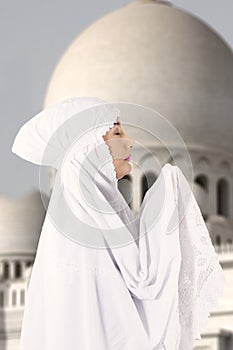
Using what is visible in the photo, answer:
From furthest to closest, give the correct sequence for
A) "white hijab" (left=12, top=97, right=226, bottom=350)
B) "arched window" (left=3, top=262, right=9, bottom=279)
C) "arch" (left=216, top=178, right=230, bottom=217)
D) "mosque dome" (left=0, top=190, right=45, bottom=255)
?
1. "mosque dome" (left=0, top=190, right=45, bottom=255)
2. "arch" (left=216, top=178, right=230, bottom=217)
3. "arched window" (left=3, top=262, right=9, bottom=279)
4. "white hijab" (left=12, top=97, right=226, bottom=350)

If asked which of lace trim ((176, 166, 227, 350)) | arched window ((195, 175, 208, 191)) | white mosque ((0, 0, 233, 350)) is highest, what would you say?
white mosque ((0, 0, 233, 350))

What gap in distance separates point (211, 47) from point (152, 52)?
5.96 ft

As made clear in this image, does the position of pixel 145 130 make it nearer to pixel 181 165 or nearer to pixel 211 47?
pixel 181 165

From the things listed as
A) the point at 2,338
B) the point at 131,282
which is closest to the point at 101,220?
the point at 131,282

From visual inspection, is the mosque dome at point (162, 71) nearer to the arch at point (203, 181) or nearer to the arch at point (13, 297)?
the arch at point (203, 181)

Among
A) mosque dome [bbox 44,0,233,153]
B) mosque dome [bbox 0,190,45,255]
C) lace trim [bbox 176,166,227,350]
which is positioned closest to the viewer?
lace trim [bbox 176,166,227,350]

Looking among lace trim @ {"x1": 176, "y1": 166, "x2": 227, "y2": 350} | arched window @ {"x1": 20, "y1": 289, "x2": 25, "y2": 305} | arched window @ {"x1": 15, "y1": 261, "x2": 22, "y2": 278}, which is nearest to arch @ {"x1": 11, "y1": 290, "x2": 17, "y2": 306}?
arched window @ {"x1": 20, "y1": 289, "x2": 25, "y2": 305}

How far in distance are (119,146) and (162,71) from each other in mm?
37782

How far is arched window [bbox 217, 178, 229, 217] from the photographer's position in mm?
42188

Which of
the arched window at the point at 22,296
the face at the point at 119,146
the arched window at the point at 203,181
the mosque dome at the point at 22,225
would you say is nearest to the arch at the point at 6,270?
the mosque dome at the point at 22,225

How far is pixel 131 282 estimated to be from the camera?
211 inches

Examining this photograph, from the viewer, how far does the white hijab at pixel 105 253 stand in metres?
5.36

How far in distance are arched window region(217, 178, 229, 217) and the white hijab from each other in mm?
36500

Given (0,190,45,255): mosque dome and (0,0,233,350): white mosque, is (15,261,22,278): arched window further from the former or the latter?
(0,190,45,255): mosque dome
